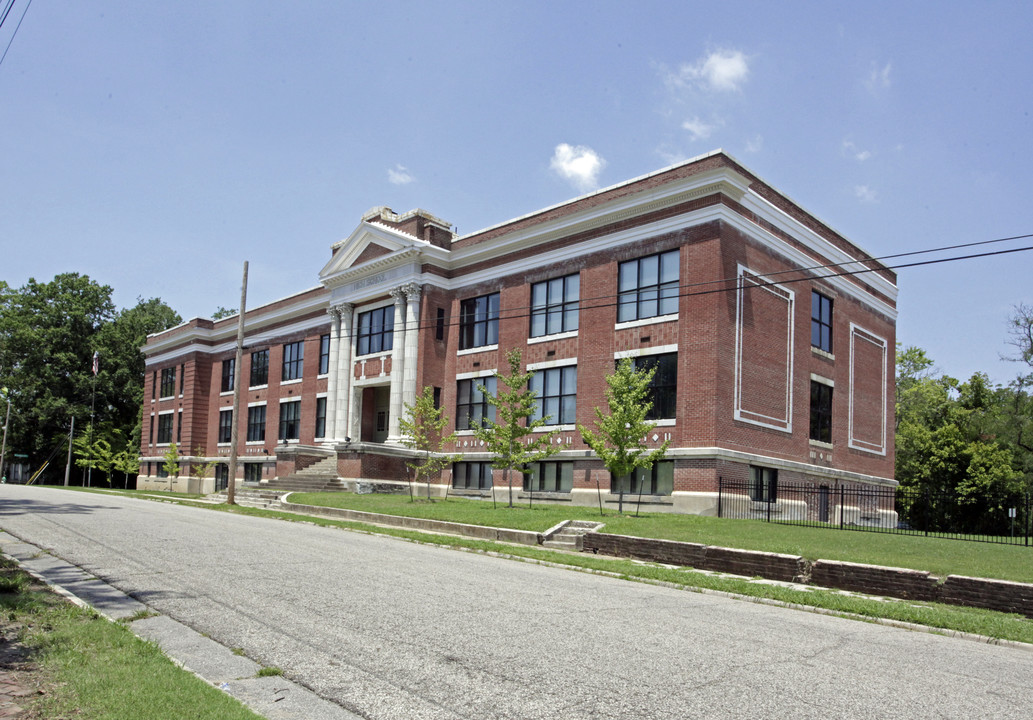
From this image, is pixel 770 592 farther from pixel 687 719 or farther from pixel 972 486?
pixel 972 486

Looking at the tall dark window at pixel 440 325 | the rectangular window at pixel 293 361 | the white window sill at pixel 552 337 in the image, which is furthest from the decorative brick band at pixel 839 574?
the rectangular window at pixel 293 361

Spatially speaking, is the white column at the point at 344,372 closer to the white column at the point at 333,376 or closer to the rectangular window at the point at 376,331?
the white column at the point at 333,376

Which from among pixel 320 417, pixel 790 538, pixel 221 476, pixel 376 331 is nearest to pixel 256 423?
pixel 221 476

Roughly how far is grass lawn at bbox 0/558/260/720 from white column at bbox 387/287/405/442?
97.5 feet

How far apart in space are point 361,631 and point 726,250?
23299 millimetres

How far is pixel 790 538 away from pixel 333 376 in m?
29.2

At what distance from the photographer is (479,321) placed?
127ft

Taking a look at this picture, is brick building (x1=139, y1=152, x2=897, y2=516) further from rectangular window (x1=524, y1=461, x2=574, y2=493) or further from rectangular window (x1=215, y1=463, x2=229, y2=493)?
rectangular window (x1=215, y1=463, x2=229, y2=493)

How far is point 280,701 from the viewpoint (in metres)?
6.52

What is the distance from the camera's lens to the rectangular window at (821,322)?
3469 cm

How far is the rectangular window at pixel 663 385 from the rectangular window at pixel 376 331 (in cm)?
1522

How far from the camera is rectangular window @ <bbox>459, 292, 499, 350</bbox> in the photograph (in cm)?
3781

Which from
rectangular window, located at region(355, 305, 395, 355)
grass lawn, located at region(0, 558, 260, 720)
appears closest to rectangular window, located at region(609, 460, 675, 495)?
rectangular window, located at region(355, 305, 395, 355)

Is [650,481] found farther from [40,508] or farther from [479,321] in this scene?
[40,508]
